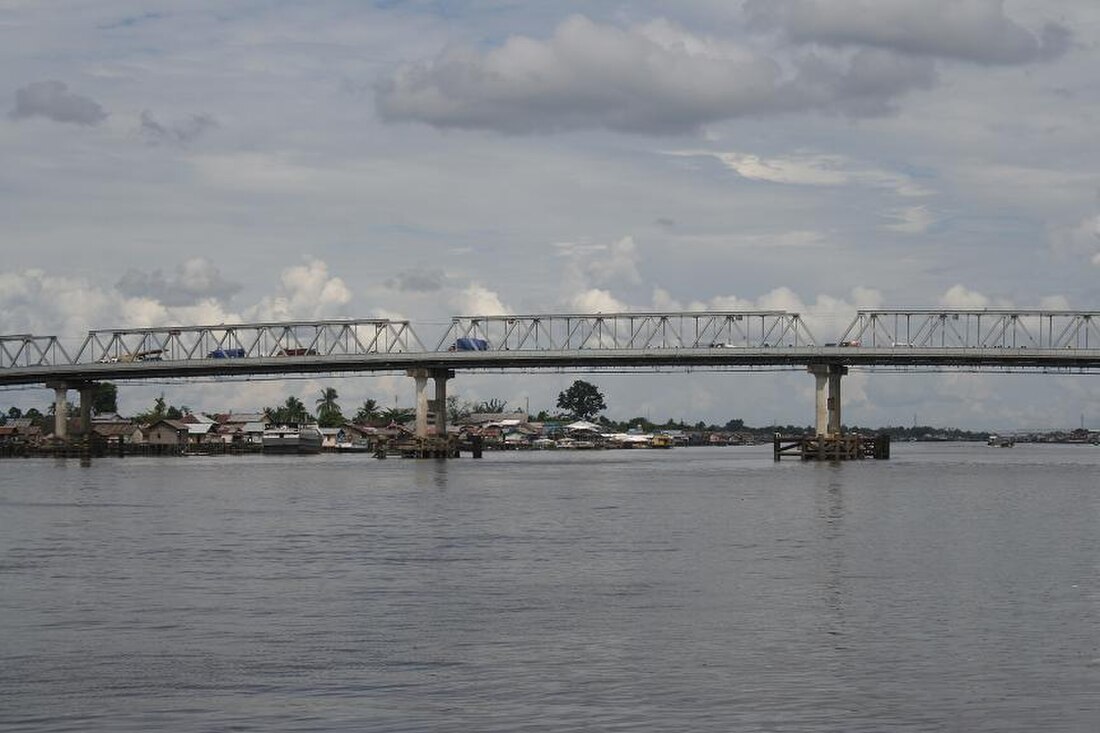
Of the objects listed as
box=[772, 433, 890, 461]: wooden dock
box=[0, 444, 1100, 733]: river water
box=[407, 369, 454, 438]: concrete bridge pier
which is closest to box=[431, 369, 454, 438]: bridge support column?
box=[407, 369, 454, 438]: concrete bridge pier

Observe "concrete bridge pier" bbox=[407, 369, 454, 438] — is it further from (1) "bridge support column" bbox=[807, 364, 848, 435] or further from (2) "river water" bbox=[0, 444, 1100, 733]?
(2) "river water" bbox=[0, 444, 1100, 733]

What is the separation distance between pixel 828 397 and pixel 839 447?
5.81 metres

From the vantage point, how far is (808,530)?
60.4 meters

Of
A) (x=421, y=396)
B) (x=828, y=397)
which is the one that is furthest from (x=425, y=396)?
(x=828, y=397)

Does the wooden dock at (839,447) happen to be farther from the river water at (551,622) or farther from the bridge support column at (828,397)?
the river water at (551,622)

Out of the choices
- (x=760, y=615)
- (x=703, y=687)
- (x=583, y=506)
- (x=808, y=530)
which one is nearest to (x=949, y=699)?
(x=703, y=687)

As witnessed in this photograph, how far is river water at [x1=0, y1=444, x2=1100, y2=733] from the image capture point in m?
25.0

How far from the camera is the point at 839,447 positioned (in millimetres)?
172125

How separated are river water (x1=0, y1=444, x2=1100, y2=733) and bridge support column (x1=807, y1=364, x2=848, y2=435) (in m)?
100

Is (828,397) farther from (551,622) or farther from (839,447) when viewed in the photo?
(551,622)

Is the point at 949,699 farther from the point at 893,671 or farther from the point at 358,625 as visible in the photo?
the point at 358,625

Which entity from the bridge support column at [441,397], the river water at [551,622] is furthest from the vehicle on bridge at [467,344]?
the river water at [551,622]

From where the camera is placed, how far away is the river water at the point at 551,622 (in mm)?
25000

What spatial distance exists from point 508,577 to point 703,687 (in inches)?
653
